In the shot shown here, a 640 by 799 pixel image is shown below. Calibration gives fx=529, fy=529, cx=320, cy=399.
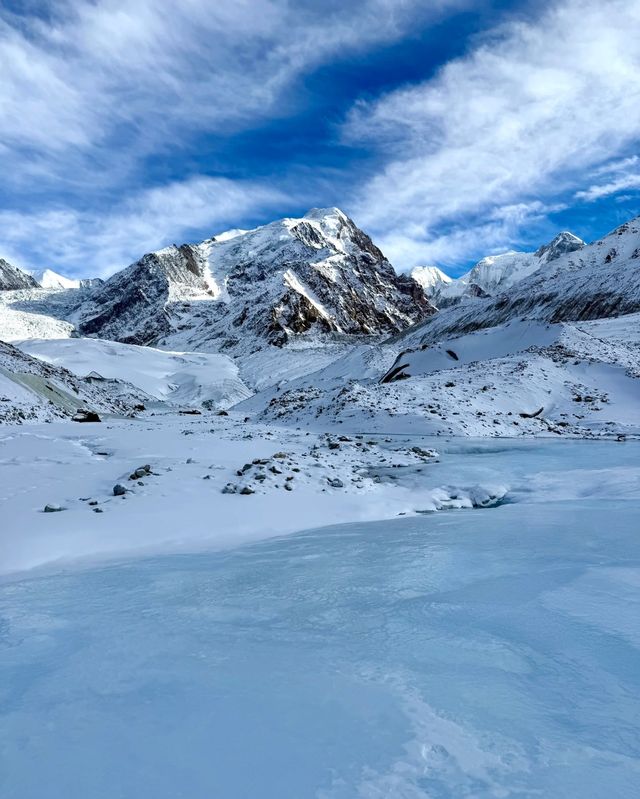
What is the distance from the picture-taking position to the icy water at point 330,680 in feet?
7.59

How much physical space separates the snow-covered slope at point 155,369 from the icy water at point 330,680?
2521 inches

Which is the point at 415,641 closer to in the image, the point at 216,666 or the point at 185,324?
the point at 216,666

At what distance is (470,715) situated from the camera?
271 cm

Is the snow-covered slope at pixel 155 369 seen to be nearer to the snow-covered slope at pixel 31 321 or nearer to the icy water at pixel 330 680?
the icy water at pixel 330 680

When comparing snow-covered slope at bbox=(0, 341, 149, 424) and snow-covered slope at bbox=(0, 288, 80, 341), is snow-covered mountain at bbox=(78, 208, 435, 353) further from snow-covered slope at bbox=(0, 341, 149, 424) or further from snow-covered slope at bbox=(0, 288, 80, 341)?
snow-covered slope at bbox=(0, 341, 149, 424)

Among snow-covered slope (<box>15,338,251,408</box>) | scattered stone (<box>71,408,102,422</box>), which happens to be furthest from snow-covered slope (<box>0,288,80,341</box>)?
scattered stone (<box>71,408,102,422</box>)

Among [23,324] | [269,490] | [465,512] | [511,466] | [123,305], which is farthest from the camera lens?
[123,305]

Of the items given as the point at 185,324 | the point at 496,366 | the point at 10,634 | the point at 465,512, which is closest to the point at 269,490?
the point at 465,512

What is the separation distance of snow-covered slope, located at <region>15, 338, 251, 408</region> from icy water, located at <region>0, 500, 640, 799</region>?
2521 inches

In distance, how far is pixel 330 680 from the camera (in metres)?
3.09

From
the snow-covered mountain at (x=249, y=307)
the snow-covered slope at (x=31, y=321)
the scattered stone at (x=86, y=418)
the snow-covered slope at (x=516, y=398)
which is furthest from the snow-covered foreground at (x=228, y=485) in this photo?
the snow-covered slope at (x=31, y=321)

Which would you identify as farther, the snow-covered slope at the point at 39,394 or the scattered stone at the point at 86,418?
the scattered stone at the point at 86,418

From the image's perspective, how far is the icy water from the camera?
231cm

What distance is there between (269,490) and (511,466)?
21.7 ft
